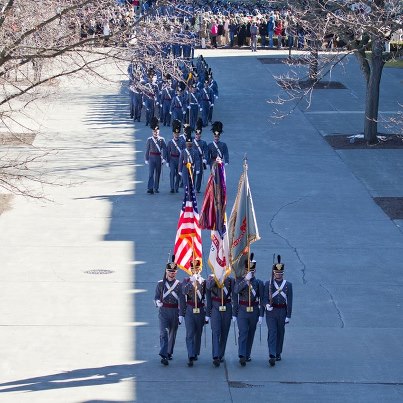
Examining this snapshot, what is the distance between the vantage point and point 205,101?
32156 mm

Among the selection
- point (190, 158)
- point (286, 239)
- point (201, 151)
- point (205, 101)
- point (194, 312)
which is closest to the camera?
point (194, 312)

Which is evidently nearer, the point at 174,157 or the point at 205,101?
the point at 174,157

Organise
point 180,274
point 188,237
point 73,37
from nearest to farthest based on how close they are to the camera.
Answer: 1. point 73,37
2. point 188,237
3. point 180,274

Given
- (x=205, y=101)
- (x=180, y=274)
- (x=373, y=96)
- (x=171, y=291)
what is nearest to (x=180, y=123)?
(x=373, y=96)

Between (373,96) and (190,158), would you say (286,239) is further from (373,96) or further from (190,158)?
(373,96)

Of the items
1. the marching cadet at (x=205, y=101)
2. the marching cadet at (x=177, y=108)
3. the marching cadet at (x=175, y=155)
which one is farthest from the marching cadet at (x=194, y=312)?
the marching cadet at (x=205, y=101)

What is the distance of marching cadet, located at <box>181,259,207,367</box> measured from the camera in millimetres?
14258

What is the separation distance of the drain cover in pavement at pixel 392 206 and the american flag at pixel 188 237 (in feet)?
24.7

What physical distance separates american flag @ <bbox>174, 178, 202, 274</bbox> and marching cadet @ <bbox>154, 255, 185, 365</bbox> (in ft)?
3.83

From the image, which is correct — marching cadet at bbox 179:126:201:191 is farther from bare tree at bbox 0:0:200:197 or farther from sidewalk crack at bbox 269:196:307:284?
bare tree at bbox 0:0:200:197

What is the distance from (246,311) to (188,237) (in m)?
1.84

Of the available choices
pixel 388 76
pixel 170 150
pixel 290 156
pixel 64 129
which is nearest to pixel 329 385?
pixel 170 150

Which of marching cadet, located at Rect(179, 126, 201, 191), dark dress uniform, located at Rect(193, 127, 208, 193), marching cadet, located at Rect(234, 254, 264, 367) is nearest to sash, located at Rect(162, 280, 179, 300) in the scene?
marching cadet, located at Rect(234, 254, 264, 367)

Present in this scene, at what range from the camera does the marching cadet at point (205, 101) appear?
32.0 metres
